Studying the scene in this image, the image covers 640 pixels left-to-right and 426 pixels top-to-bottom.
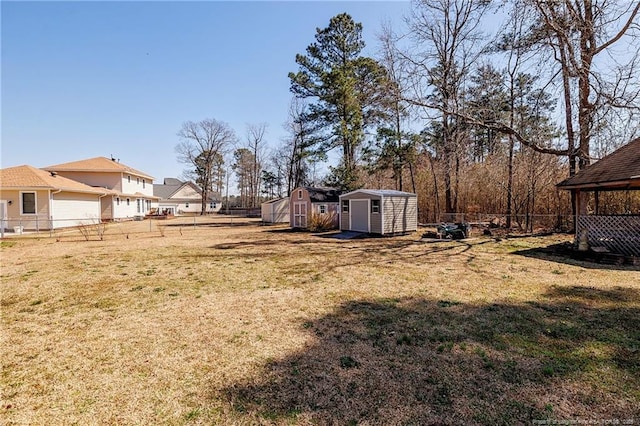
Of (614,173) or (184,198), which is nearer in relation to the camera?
(614,173)

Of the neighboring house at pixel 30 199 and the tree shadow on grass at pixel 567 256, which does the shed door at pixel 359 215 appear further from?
the neighboring house at pixel 30 199

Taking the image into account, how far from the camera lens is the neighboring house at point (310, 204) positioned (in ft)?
62.7

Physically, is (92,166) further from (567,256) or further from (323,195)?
(567,256)

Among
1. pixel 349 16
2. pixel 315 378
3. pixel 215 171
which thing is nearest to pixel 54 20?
pixel 315 378

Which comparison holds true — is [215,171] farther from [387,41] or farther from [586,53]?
[586,53]

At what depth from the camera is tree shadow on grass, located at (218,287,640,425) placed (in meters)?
2.42

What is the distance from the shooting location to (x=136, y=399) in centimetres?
259

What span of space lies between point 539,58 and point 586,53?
1.32 meters

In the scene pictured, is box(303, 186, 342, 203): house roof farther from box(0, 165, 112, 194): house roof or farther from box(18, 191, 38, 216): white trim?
box(18, 191, 38, 216): white trim

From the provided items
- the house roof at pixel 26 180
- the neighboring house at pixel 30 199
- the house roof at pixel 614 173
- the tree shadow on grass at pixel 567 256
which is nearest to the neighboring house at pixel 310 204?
the tree shadow on grass at pixel 567 256

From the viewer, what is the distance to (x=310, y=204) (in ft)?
62.5

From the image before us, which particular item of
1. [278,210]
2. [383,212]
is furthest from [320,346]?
[278,210]

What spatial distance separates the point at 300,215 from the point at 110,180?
1677 cm

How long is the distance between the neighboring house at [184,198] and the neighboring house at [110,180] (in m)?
20.9
